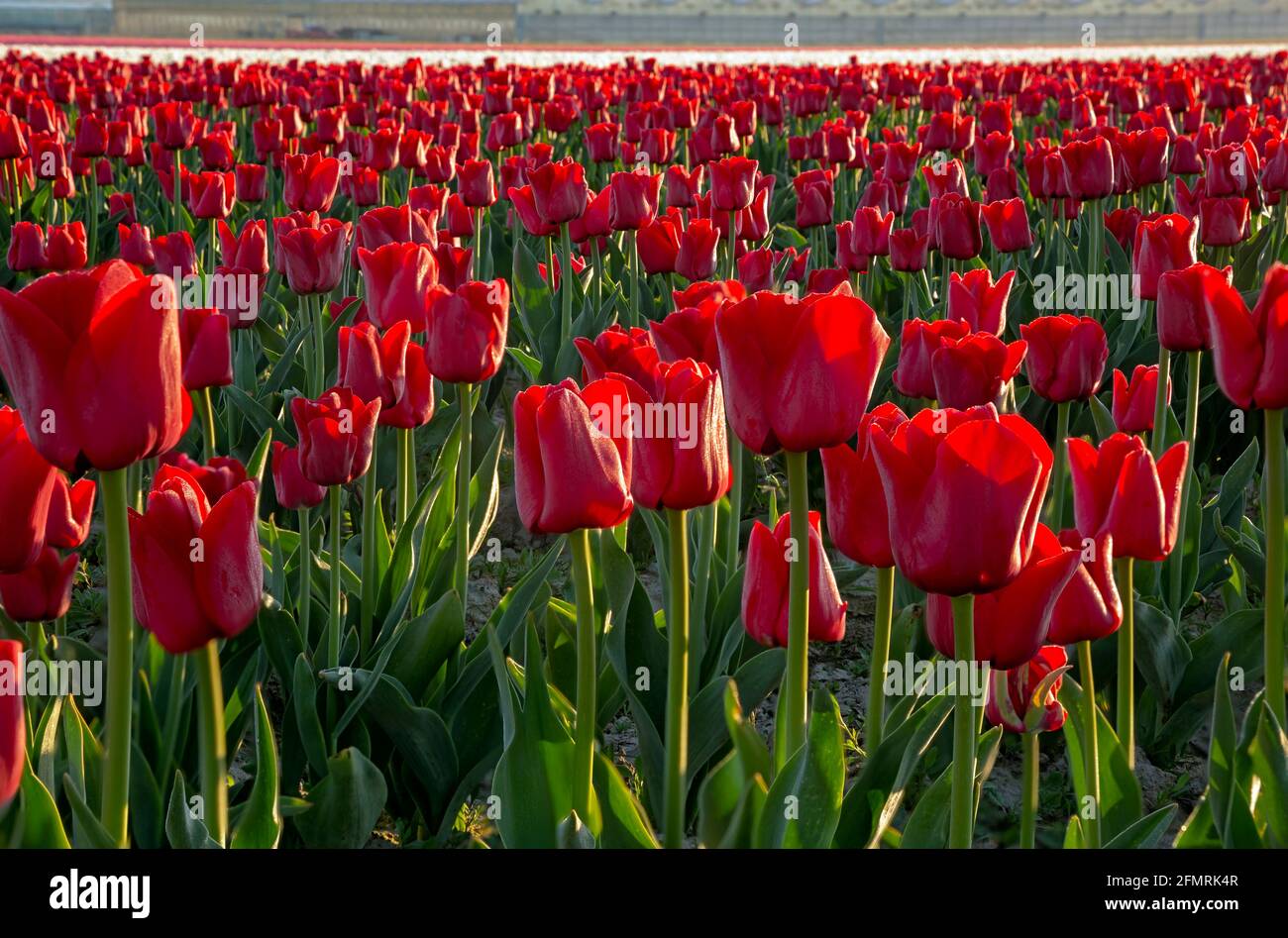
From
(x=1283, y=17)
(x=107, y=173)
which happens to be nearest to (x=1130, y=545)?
(x=107, y=173)

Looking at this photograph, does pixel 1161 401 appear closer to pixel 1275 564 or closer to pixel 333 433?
pixel 1275 564

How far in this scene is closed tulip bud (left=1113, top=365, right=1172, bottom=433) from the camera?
261 centimetres

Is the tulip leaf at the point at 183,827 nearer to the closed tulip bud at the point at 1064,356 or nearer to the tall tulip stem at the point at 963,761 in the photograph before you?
the tall tulip stem at the point at 963,761

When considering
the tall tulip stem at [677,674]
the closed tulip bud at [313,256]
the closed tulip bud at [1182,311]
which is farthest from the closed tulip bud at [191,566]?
the closed tulip bud at [313,256]

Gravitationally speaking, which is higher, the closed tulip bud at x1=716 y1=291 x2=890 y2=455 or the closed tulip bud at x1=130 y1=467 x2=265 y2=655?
the closed tulip bud at x1=716 y1=291 x2=890 y2=455

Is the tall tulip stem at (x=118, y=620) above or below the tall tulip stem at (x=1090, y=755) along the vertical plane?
above

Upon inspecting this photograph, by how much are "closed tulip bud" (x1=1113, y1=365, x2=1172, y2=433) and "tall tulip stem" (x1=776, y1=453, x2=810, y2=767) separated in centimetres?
117

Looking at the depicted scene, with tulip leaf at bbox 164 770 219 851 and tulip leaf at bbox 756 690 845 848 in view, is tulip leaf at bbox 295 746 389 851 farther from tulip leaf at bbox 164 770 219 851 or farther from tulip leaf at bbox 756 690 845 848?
tulip leaf at bbox 756 690 845 848

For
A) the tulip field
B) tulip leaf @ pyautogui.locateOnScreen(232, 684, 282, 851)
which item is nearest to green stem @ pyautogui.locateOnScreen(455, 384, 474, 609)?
the tulip field

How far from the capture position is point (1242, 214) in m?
4.09

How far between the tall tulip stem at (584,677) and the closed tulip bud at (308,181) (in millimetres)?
3255

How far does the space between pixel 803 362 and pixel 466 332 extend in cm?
102

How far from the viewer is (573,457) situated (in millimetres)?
1516

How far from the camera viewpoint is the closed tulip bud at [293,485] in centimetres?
249
